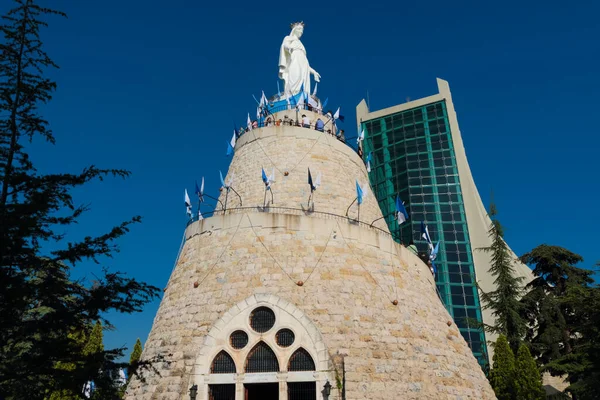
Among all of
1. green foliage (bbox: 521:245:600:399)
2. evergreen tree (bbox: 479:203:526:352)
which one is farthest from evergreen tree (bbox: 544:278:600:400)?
evergreen tree (bbox: 479:203:526:352)

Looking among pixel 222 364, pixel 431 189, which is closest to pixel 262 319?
pixel 222 364

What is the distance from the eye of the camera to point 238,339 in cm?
1584

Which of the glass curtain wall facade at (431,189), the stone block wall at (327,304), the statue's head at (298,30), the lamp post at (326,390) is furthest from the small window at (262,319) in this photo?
the glass curtain wall facade at (431,189)

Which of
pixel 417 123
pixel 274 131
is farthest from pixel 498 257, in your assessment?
pixel 417 123

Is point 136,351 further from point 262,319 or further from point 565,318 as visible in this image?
point 565,318

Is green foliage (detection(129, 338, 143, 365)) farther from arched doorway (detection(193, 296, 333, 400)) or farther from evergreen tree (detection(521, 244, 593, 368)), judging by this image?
evergreen tree (detection(521, 244, 593, 368))

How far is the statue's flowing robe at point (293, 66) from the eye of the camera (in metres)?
31.7

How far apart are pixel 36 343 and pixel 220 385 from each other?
6.95 metres

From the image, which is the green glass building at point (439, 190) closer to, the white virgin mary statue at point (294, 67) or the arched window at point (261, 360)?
the white virgin mary statue at point (294, 67)

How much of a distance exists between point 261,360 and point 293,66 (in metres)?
22.1

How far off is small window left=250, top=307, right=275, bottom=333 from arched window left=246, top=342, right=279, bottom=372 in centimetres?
54

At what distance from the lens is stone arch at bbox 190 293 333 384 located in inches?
594

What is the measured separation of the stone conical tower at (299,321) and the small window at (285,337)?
49 mm

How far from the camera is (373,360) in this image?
15.2 m
